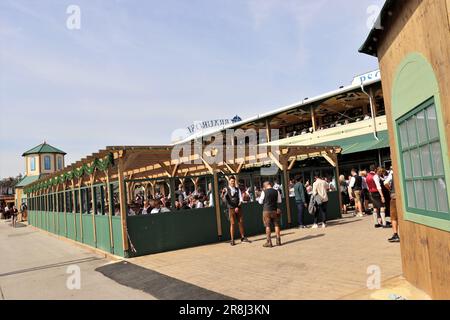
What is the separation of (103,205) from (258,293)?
277 inches

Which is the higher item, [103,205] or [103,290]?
[103,205]

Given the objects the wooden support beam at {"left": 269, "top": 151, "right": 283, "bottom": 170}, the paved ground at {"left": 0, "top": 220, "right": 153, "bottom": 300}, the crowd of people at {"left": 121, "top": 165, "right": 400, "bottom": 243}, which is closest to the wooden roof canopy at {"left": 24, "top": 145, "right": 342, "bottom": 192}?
the wooden support beam at {"left": 269, "top": 151, "right": 283, "bottom": 170}

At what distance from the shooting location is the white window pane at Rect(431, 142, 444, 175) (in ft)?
12.8

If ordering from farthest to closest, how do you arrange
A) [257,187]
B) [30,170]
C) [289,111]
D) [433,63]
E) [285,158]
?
1. [30,170]
2. [289,111]
3. [257,187]
4. [285,158]
5. [433,63]

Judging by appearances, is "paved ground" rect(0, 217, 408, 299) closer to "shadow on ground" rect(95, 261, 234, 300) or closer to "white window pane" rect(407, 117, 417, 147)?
"shadow on ground" rect(95, 261, 234, 300)

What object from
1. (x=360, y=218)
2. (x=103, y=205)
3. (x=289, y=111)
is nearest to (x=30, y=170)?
(x=289, y=111)

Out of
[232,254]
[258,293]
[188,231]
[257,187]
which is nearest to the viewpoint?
[258,293]

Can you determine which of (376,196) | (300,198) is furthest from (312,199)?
(376,196)

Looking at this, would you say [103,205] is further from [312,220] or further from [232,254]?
[312,220]

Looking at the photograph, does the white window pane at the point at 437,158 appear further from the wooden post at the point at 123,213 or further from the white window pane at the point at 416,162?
the wooden post at the point at 123,213

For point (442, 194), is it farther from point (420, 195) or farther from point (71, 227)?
point (71, 227)

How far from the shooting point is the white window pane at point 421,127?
4.20 metres

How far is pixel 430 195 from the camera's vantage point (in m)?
4.30

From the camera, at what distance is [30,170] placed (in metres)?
41.8
